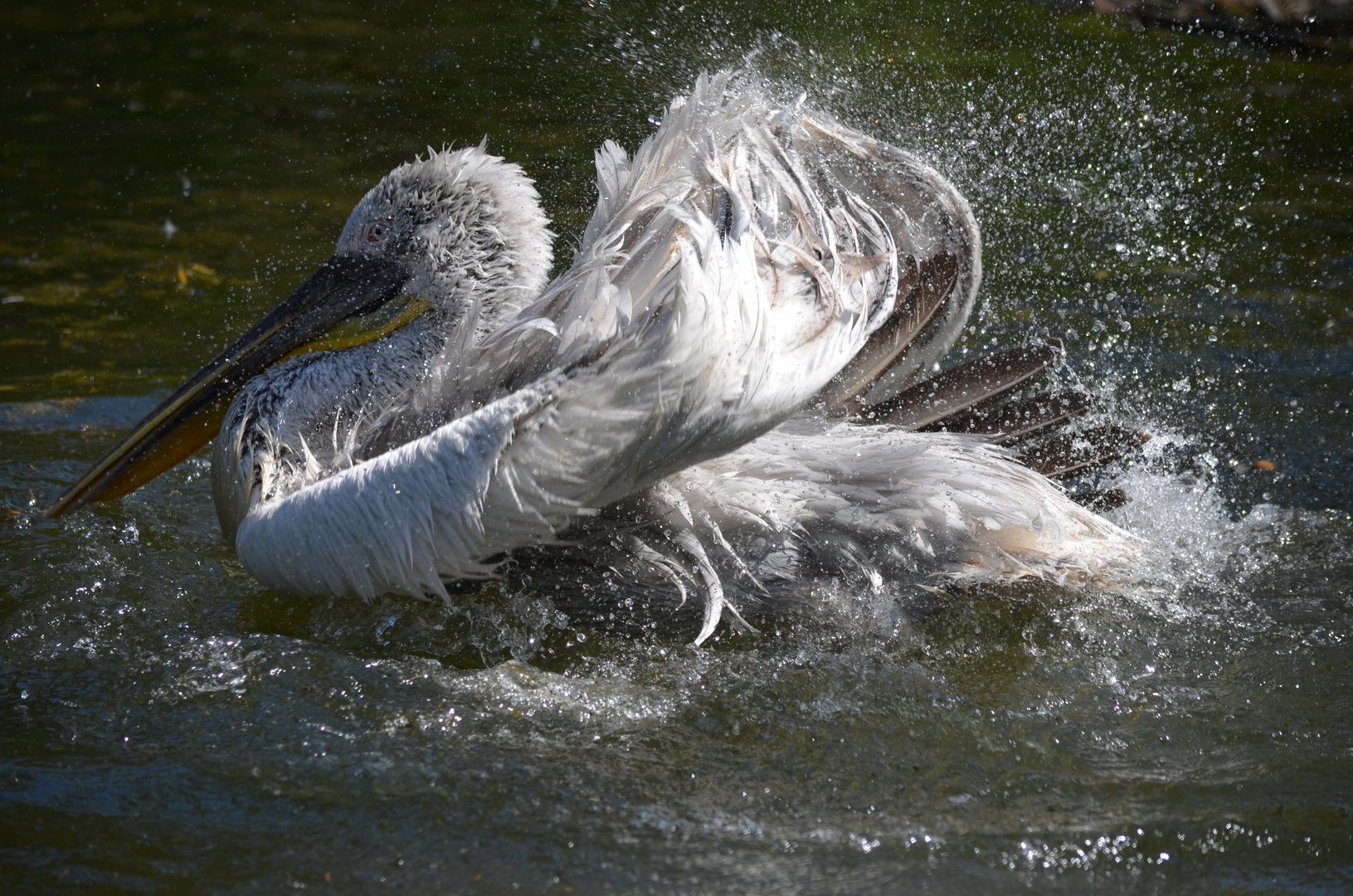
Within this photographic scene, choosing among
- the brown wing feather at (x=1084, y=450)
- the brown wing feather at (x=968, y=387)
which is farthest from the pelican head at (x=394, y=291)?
the brown wing feather at (x=1084, y=450)

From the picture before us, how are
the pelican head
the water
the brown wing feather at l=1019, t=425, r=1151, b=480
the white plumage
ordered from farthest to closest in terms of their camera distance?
the pelican head, the brown wing feather at l=1019, t=425, r=1151, b=480, the white plumage, the water

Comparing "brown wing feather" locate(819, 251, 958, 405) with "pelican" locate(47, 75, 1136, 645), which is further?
"brown wing feather" locate(819, 251, 958, 405)

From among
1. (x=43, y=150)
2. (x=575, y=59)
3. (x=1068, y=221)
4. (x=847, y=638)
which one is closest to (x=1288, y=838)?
(x=847, y=638)

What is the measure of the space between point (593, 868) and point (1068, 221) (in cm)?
368

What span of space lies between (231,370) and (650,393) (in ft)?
4.54

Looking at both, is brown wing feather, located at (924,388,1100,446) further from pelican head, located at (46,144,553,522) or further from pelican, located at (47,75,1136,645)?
pelican head, located at (46,144,553,522)

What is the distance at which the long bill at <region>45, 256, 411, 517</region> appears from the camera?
2.98m

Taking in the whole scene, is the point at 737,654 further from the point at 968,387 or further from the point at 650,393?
the point at 968,387

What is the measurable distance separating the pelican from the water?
0.17 meters

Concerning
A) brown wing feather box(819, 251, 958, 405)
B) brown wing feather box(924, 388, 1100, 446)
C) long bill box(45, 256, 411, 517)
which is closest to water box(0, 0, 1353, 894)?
long bill box(45, 256, 411, 517)

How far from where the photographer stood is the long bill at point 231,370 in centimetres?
298

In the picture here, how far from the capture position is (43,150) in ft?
17.8

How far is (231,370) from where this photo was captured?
302 cm

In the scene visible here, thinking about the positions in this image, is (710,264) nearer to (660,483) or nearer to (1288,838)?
(660,483)
